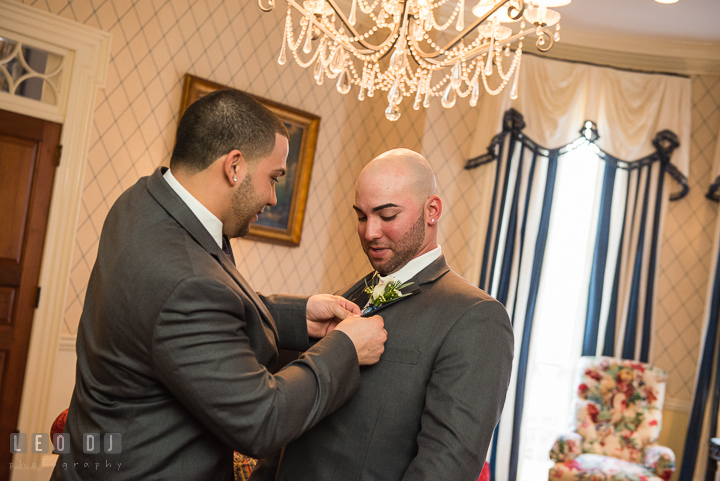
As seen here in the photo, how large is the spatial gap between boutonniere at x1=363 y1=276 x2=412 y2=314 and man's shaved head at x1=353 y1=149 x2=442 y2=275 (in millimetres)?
74

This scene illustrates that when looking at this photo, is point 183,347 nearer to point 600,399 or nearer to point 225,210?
point 225,210

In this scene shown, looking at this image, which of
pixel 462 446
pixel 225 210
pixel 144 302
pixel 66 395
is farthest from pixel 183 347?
pixel 66 395

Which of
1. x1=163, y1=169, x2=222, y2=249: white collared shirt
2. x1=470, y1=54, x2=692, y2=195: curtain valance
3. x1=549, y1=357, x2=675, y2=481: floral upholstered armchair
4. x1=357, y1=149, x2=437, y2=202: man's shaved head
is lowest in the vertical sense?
x1=549, y1=357, x2=675, y2=481: floral upholstered armchair

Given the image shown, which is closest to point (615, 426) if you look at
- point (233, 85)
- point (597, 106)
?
point (597, 106)

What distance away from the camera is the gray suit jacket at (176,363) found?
125 centimetres

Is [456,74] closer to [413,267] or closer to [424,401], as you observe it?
[413,267]

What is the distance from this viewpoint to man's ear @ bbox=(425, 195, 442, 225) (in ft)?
5.98

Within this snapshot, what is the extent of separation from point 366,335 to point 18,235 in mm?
3274

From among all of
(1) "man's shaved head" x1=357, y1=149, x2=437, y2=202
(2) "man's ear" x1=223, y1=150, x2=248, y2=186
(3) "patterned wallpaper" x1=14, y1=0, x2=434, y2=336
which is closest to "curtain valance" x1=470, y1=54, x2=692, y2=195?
(3) "patterned wallpaper" x1=14, y1=0, x2=434, y2=336

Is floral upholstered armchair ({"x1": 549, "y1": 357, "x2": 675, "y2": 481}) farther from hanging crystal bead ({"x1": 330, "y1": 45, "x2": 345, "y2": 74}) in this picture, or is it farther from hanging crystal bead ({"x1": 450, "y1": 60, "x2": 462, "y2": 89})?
hanging crystal bead ({"x1": 330, "y1": 45, "x2": 345, "y2": 74})

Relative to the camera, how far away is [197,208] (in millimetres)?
1455

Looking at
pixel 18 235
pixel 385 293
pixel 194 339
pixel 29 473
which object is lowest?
pixel 29 473

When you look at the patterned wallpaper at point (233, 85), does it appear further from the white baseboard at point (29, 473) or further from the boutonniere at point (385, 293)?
the boutonniere at point (385, 293)

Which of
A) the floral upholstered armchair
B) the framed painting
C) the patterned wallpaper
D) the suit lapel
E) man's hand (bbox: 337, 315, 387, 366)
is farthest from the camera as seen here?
the framed painting
